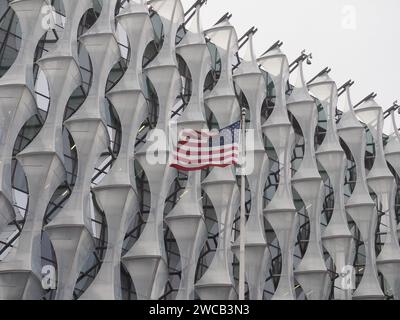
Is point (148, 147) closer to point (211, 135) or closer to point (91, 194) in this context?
point (91, 194)

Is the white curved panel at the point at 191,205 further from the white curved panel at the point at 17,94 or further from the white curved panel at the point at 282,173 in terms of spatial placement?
the white curved panel at the point at 17,94

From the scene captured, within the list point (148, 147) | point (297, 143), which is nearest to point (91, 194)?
point (148, 147)

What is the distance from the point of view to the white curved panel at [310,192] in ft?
158

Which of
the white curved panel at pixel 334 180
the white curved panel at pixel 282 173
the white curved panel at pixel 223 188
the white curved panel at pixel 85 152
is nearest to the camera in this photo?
the white curved panel at pixel 85 152

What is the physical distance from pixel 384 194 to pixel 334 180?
485 cm

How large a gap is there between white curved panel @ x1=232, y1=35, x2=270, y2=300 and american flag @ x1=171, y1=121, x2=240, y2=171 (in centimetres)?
1495

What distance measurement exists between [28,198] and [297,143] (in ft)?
73.9

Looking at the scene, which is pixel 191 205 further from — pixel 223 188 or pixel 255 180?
pixel 255 180

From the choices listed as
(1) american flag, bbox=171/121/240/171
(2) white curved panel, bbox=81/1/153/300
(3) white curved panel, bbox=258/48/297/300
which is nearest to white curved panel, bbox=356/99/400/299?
(3) white curved panel, bbox=258/48/297/300

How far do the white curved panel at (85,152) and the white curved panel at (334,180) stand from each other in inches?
619

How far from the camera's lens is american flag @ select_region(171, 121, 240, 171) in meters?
29.0

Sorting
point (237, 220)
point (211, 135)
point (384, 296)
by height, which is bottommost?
point (384, 296)

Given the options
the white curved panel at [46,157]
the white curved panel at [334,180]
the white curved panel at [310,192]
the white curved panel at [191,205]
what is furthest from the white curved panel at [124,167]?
the white curved panel at [334,180]
